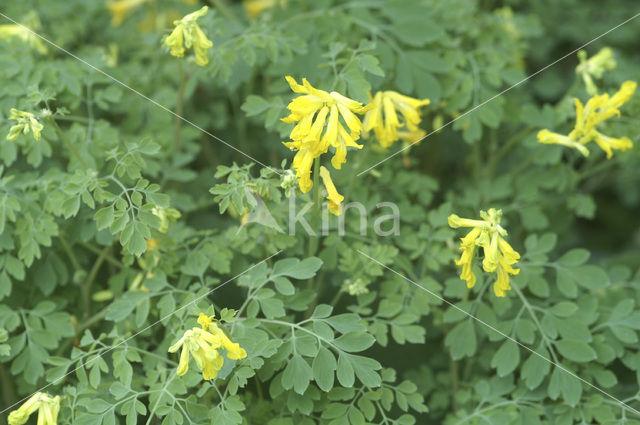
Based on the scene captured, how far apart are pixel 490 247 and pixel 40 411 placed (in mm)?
807

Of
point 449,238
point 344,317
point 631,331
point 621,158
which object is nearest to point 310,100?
point 344,317

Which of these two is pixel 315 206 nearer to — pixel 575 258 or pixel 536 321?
pixel 536 321

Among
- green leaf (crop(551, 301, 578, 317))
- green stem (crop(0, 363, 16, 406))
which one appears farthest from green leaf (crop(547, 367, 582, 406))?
green stem (crop(0, 363, 16, 406))

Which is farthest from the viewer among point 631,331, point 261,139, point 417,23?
point 261,139

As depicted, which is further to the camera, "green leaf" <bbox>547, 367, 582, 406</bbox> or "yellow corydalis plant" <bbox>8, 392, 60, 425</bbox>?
"green leaf" <bbox>547, 367, 582, 406</bbox>

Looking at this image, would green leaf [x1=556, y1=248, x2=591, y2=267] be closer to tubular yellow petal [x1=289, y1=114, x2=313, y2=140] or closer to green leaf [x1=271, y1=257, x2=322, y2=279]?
green leaf [x1=271, y1=257, x2=322, y2=279]

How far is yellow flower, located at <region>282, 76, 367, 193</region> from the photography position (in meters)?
1.11

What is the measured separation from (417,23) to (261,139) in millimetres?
581

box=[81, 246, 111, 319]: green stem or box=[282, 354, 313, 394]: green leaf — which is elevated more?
box=[282, 354, 313, 394]: green leaf

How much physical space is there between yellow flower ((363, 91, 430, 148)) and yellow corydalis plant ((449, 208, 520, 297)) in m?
0.29

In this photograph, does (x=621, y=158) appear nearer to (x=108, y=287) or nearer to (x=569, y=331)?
(x=569, y=331)

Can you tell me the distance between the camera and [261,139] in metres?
2.03

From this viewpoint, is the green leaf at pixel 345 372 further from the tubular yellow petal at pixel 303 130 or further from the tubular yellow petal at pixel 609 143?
the tubular yellow petal at pixel 609 143

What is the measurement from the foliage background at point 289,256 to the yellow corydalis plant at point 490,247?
0.22 m
